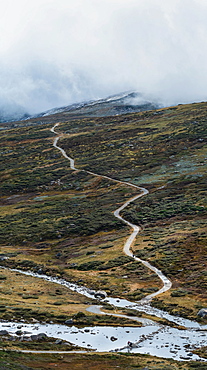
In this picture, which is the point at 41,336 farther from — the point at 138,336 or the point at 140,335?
the point at 140,335

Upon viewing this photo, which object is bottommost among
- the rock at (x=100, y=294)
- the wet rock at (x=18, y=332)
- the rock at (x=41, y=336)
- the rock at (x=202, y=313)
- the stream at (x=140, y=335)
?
the rock at (x=202, y=313)

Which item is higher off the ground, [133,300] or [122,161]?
[122,161]

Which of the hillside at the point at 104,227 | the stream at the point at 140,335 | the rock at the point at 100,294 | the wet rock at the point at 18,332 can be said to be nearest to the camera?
the stream at the point at 140,335

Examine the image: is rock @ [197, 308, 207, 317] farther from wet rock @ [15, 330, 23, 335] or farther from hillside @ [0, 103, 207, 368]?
wet rock @ [15, 330, 23, 335]

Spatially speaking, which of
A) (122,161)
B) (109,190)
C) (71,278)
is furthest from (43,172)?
(71,278)

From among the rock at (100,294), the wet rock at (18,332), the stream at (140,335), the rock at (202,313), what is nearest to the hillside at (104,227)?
the rock at (202,313)

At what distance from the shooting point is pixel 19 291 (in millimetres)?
59625

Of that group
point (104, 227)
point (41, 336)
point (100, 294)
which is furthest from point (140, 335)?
point (104, 227)

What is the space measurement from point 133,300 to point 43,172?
122 metres

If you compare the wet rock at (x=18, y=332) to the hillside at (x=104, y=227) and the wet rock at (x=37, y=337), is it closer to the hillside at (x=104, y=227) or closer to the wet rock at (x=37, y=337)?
the wet rock at (x=37, y=337)

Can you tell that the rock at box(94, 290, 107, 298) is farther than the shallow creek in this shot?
Yes

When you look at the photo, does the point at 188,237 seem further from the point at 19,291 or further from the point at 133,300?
the point at 19,291

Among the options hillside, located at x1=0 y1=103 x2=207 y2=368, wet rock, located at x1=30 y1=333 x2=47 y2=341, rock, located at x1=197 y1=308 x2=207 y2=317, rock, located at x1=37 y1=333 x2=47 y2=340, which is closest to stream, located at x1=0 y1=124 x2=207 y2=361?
wet rock, located at x1=30 y1=333 x2=47 y2=341

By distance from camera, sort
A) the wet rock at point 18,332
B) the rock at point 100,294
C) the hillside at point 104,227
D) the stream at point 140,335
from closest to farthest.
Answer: the stream at point 140,335
the wet rock at point 18,332
the hillside at point 104,227
the rock at point 100,294
